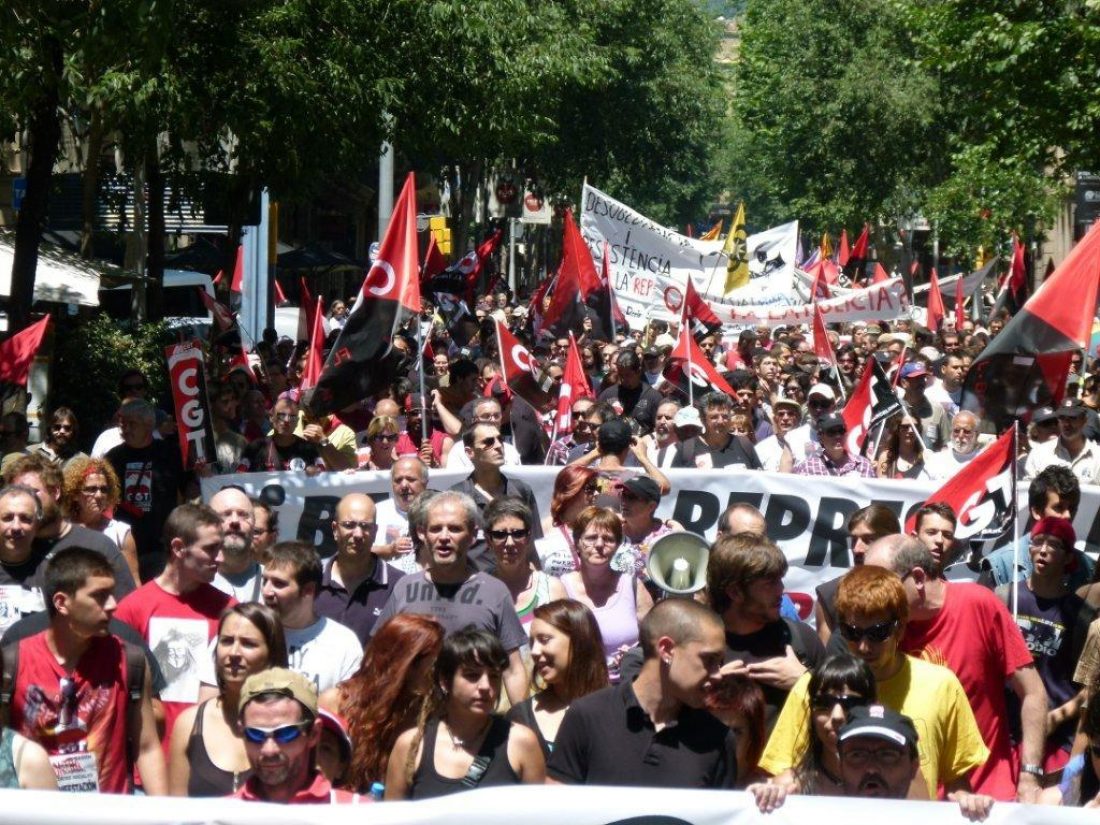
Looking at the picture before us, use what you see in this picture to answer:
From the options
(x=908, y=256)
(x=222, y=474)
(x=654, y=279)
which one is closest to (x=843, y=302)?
(x=654, y=279)

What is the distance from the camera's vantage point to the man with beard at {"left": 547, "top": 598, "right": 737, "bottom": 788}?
4.85 meters

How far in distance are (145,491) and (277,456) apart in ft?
4.25

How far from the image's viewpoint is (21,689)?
210 inches

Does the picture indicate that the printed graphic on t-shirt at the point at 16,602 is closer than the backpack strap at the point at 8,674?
No

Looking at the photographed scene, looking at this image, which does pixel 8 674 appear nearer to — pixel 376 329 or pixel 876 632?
pixel 876 632

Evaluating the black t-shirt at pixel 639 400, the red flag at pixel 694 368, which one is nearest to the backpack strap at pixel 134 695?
the black t-shirt at pixel 639 400

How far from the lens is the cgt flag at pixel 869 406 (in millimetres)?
11047

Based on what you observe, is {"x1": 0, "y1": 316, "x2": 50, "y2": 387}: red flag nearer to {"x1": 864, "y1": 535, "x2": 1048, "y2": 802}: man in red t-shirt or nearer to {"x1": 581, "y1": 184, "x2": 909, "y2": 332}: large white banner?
{"x1": 864, "y1": 535, "x2": 1048, "y2": 802}: man in red t-shirt

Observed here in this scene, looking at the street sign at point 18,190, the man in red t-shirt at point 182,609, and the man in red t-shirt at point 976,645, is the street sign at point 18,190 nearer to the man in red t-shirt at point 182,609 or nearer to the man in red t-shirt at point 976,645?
the man in red t-shirt at point 182,609

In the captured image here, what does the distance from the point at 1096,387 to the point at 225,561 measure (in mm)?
7617

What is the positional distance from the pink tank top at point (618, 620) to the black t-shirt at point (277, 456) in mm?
4044

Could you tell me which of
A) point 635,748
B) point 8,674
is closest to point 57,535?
point 8,674

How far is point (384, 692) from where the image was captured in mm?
5250

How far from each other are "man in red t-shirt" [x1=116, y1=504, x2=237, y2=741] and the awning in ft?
32.9
